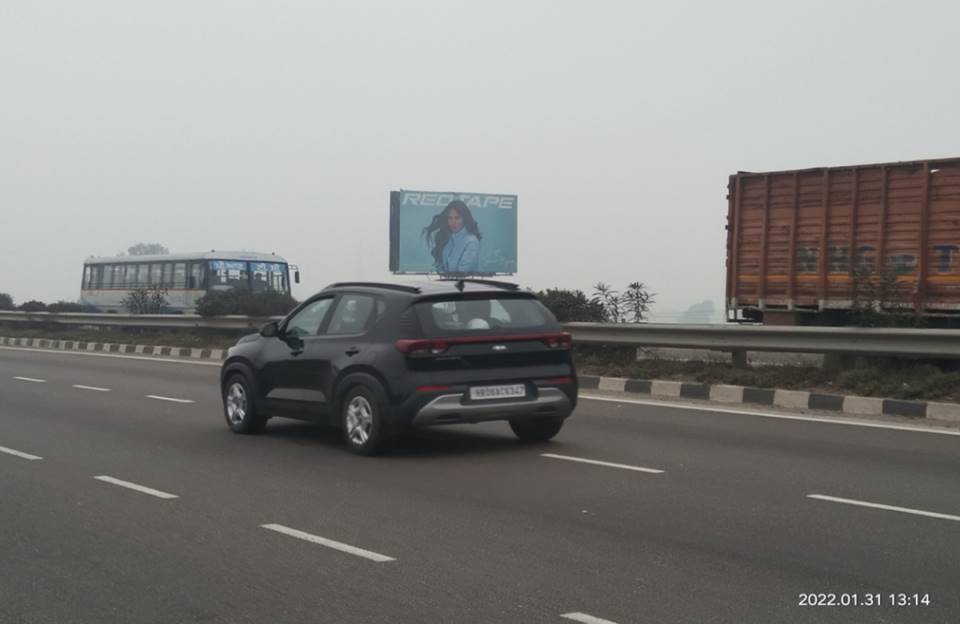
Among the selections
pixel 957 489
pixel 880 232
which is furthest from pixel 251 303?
pixel 957 489

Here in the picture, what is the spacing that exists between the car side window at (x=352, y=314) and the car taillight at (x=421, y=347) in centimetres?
68

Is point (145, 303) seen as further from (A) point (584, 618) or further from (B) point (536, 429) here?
(A) point (584, 618)

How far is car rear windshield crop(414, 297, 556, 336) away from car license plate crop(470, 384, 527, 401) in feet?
1.71

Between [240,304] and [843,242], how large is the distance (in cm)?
1598

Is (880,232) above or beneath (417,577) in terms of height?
above

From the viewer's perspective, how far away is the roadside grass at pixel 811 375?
43.4 feet

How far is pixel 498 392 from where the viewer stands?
32.2 ft

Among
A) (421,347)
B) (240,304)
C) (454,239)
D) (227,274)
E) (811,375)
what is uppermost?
(454,239)

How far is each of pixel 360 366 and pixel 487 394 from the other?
1156 millimetres

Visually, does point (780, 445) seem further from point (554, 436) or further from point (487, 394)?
point (487, 394)

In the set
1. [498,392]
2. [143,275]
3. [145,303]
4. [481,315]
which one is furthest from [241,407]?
[143,275]

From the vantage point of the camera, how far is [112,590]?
572cm

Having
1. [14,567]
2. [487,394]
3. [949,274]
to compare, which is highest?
[949,274]

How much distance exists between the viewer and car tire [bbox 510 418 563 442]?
35.3ft
